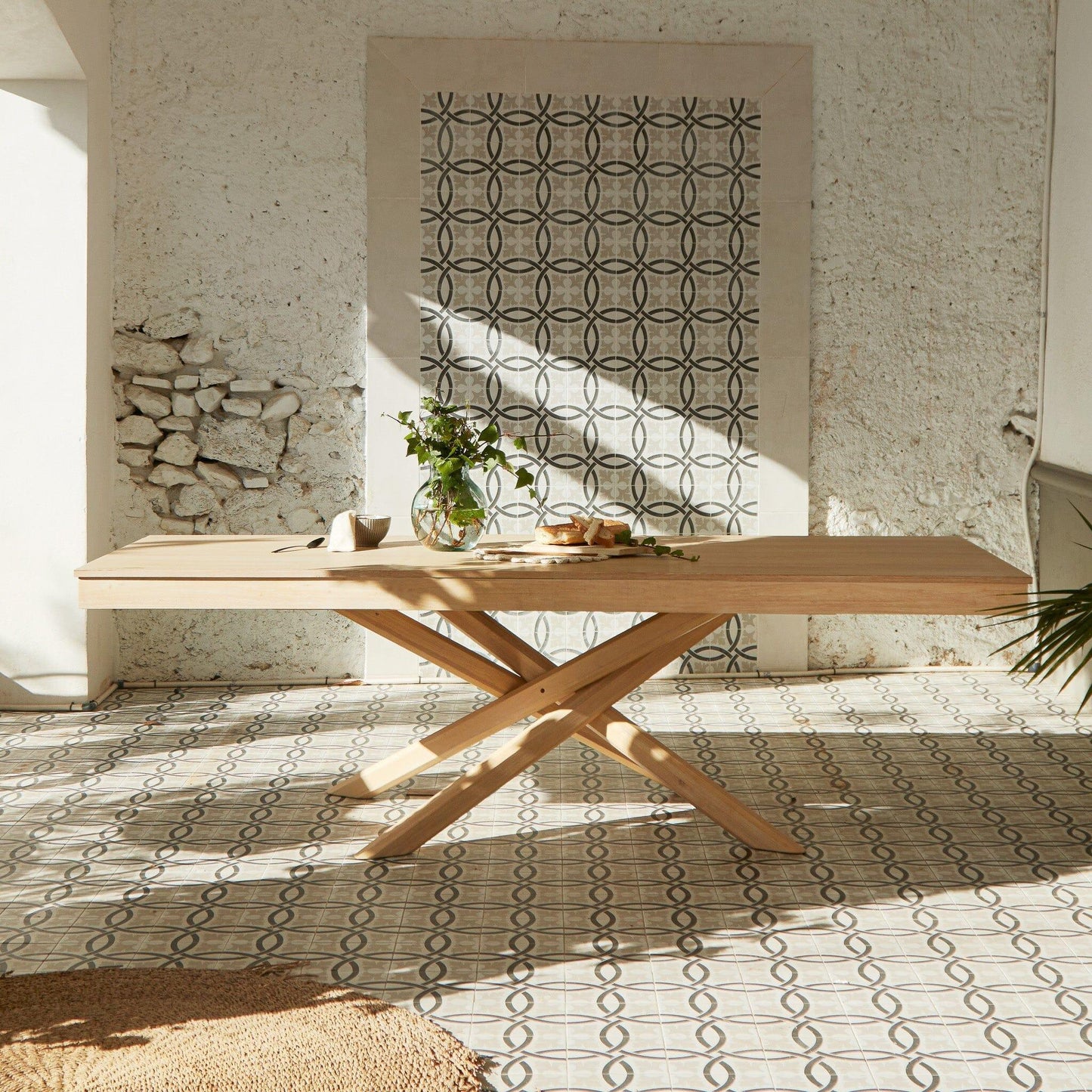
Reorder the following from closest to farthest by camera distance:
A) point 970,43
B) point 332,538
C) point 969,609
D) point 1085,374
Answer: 1. point 969,609
2. point 332,538
3. point 1085,374
4. point 970,43

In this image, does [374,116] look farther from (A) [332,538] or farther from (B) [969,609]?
(B) [969,609]

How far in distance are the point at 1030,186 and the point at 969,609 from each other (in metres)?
2.88

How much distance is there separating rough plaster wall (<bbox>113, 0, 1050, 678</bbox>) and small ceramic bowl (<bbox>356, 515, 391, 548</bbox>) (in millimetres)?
1753

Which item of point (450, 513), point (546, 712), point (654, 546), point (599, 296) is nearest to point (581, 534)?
point (654, 546)

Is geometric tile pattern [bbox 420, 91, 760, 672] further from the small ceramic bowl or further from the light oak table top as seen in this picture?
the light oak table top

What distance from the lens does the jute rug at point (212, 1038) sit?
2057 mm

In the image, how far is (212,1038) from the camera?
2.18 m

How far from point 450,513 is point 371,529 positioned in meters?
0.23

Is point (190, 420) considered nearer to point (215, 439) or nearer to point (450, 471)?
point (215, 439)

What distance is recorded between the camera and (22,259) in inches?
173

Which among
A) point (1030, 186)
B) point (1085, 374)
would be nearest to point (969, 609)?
point (1085, 374)

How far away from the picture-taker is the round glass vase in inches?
121

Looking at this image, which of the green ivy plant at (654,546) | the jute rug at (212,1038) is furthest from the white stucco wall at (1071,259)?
the jute rug at (212,1038)

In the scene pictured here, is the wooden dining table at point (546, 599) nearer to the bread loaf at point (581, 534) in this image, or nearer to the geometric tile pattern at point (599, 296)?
the bread loaf at point (581, 534)
